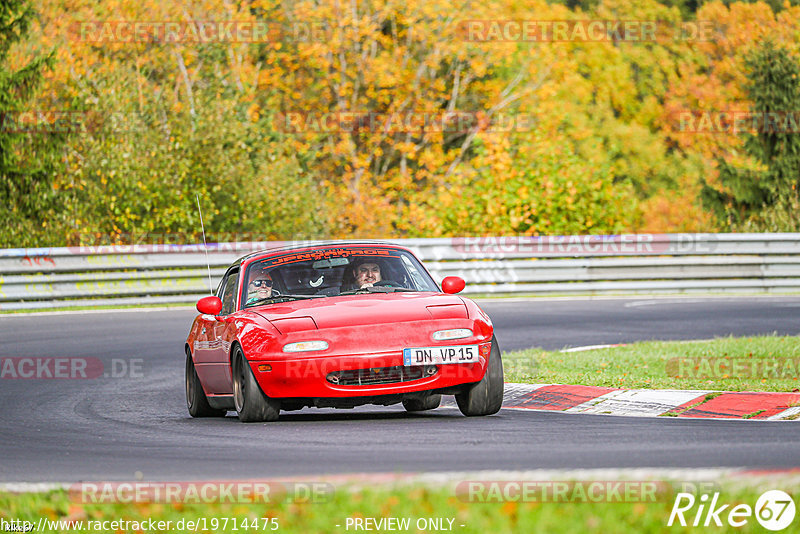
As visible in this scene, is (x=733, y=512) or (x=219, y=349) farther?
Answer: (x=219, y=349)

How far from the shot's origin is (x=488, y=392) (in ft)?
31.0

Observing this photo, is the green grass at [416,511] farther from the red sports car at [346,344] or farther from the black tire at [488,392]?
the black tire at [488,392]

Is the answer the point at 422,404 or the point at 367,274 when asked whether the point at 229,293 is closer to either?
the point at 367,274

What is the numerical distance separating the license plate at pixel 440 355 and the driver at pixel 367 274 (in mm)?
1450

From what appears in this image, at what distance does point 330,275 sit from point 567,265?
47.4ft

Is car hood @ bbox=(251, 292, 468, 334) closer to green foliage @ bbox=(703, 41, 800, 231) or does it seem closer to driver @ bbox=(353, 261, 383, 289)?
driver @ bbox=(353, 261, 383, 289)

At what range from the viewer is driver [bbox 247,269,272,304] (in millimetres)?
10398

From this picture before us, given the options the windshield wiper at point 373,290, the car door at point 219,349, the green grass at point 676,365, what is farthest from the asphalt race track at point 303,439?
the green grass at point 676,365

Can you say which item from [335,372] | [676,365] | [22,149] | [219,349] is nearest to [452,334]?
[335,372]

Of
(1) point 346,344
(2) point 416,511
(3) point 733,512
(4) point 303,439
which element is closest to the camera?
(3) point 733,512

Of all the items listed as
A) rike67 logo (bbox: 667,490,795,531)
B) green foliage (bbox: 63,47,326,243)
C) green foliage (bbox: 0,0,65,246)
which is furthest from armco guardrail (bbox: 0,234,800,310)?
rike67 logo (bbox: 667,490,795,531)

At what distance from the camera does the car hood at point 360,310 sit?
920 centimetres

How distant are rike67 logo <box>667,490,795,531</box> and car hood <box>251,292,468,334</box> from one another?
3.86m

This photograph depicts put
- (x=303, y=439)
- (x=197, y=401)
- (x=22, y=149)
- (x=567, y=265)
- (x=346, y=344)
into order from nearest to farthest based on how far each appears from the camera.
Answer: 1. (x=303, y=439)
2. (x=346, y=344)
3. (x=197, y=401)
4. (x=567, y=265)
5. (x=22, y=149)
